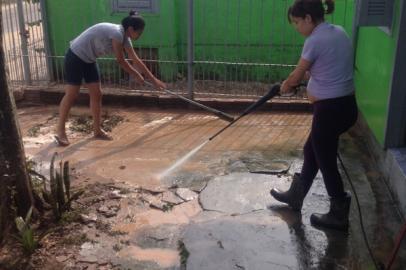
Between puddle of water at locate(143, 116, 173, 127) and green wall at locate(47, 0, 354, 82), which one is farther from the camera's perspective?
green wall at locate(47, 0, 354, 82)

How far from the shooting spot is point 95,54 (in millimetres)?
5855

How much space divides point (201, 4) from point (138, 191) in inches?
170

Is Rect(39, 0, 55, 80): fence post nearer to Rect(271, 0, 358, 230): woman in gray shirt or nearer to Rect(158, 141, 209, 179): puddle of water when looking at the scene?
Rect(158, 141, 209, 179): puddle of water

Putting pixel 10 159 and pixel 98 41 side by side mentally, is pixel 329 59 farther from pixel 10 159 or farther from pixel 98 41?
pixel 98 41

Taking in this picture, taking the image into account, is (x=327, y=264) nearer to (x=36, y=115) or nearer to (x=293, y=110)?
(x=293, y=110)

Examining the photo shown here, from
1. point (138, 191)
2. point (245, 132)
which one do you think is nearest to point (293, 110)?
point (245, 132)

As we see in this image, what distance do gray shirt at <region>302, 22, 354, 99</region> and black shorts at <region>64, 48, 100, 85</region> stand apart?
10.4 ft

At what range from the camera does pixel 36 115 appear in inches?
279

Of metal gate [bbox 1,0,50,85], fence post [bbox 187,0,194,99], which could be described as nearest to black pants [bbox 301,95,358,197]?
fence post [bbox 187,0,194,99]

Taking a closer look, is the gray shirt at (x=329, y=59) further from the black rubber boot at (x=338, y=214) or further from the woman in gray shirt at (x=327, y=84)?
the black rubber boot at (x=338, y=214)

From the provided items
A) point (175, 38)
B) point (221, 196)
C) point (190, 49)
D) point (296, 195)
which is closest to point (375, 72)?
point (296, 195)

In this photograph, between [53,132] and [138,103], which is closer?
[53,132]

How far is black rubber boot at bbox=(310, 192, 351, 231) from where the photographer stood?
3.82 meters

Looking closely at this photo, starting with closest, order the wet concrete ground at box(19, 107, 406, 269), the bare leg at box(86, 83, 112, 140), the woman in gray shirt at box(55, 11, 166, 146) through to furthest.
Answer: the wet concrete ground at box(19, 107, 406, 269), the woman in gray shirt at box(55, 11, 166, 146), the bare leg at box(86, 83, 112, 140)
